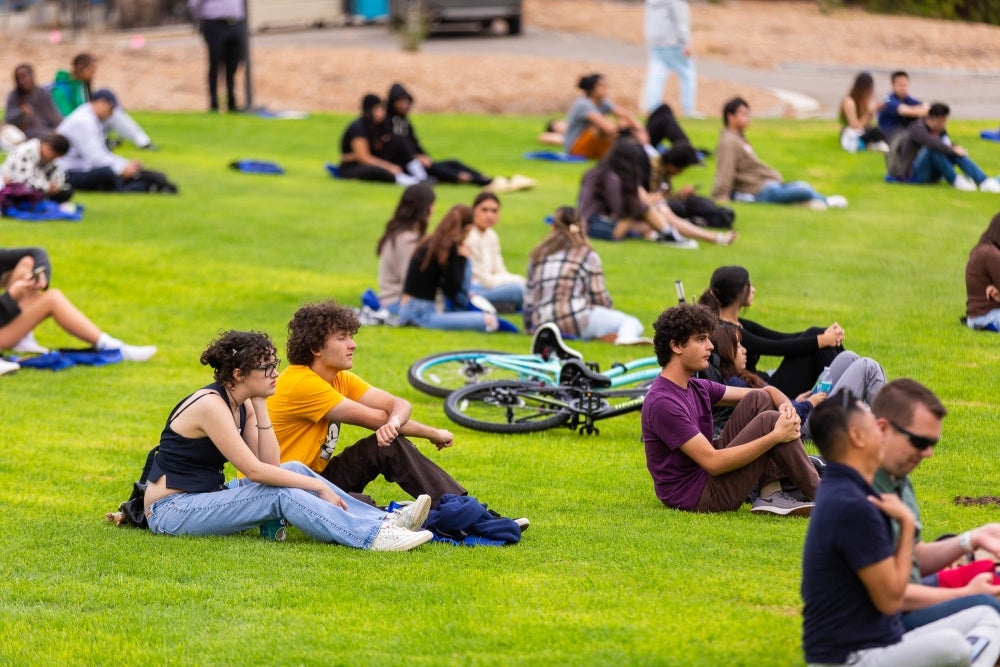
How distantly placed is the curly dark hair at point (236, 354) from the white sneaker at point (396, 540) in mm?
1089

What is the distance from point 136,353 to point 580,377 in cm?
448

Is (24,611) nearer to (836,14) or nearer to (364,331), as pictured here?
(364,331)

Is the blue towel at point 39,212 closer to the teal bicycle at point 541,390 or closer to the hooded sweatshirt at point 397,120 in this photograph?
the hooded sweatshirt at point 397,120

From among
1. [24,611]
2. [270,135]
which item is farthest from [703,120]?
[24,611]

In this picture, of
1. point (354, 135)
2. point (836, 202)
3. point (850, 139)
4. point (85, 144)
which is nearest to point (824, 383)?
point (836, 202)

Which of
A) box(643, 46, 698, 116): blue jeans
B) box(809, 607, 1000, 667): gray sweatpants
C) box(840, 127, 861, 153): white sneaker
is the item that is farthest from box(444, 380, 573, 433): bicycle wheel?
box(643, 46, 698, 116): blue jeans

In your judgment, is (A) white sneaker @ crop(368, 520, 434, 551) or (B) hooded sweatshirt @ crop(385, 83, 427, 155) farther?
(B) hooded sweatshirt @ crop(385, 83, 427, 155)

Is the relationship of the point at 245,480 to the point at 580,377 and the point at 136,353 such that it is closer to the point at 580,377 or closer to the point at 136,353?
the point at 580,377

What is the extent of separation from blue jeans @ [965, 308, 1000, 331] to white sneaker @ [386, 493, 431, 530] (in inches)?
275

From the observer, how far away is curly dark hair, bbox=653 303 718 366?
790 cm

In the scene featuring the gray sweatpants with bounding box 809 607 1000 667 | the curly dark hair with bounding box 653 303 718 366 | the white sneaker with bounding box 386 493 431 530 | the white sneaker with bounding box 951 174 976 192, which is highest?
the curly dark hair with bounding box 653 303 718 366

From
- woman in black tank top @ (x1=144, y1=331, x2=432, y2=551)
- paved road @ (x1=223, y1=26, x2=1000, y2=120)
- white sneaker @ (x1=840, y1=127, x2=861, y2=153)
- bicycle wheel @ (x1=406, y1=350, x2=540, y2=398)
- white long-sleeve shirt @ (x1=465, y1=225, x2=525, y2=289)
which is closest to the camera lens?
woman in black tank top @ (x1=144, y1=331, x2=432, y2=551)

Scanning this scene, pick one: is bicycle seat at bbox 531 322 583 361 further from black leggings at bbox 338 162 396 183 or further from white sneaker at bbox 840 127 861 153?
white sneaker at bbox 840 127 861 153

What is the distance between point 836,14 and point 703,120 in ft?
53.6
